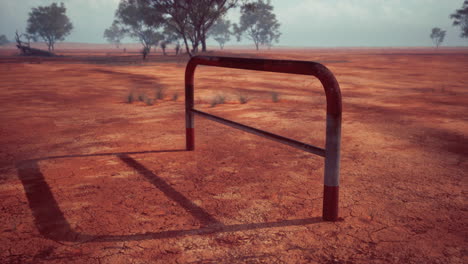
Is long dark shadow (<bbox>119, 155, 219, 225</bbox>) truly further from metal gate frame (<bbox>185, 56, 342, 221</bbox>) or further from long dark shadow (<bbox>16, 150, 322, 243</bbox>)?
metal gate frame (<bbox>185, 56, 342, 221</bbox>)

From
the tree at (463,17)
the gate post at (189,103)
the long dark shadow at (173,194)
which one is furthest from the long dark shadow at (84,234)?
the tree at (463,17)

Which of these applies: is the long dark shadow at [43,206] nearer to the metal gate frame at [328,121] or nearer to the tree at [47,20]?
the metal gate frame at [328,121]

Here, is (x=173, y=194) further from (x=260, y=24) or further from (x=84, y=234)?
(x=260, y=24)

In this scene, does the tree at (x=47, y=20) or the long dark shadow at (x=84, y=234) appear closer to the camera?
the long dark shadow at (x=84, y=234)

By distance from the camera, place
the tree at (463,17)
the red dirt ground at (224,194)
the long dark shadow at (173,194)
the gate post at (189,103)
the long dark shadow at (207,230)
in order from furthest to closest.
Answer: the tree at (463,17)
the gate post at (189,103)
the long dark shadow at (173,194)
the long dark shadow at (207,230)
the red dirt ground at (224,194)

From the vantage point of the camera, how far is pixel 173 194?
2818 mm

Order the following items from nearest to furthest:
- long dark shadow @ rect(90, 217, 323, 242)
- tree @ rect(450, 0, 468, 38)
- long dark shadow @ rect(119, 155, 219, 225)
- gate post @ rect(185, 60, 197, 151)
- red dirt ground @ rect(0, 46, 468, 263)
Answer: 1. red dirt ground @ rect(0, 46, 468, 263)
2. long dark shadow @ rect(90, 217, 323, 242)
3. long dark shadow @ rect(119, 155, 219, 225)
4. gate post @ rect(185, 60, 197, 151)
5. tree @ rect(450, 0, 468, 38)

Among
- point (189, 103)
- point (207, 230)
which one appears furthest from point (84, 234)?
point (189, 103)

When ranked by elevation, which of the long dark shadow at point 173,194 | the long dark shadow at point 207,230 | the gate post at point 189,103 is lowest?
the long dark shadow at point 207,230

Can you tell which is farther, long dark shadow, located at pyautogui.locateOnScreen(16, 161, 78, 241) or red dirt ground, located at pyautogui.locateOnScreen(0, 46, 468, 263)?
long dark shadow, located at pyautogui.locateOnScreen(16, 161, 78, 241)

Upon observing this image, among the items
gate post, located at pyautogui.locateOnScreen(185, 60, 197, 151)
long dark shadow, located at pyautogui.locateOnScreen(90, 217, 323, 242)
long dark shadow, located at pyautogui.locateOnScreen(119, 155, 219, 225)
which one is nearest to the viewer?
long dark shadow, located at pyautogui.locateOnScreen(90, 217, 323, 242)

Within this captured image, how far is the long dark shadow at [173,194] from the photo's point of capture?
2412 mm

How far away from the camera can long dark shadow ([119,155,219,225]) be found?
2.41m

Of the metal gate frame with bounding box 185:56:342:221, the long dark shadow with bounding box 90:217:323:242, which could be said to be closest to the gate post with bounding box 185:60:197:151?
the metal gate frame with bounding box 185:56:342:221
